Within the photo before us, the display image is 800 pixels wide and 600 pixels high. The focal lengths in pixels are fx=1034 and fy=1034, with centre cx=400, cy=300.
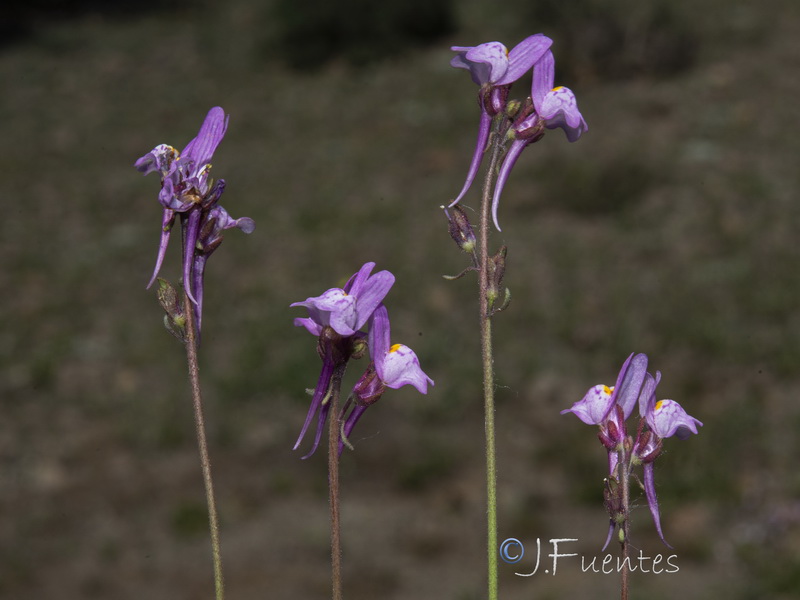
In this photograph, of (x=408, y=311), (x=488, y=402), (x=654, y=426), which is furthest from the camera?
(x=408, y=311)

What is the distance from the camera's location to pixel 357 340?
949 mm

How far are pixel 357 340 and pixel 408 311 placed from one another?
203 inches

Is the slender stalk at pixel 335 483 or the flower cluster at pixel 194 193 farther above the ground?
the flower cluster at pixel 194 193

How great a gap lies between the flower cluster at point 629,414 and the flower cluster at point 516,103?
205mm

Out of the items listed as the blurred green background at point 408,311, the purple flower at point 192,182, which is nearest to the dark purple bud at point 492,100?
the purple flower at point 192,182

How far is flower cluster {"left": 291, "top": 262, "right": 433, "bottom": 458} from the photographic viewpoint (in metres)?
0.90

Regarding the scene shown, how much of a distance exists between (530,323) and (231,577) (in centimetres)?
240

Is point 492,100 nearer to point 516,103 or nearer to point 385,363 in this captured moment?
point 516,103

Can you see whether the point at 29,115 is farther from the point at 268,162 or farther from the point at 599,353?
the point at 599,353

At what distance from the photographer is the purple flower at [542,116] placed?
98 centimetres

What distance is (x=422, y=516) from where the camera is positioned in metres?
4.55

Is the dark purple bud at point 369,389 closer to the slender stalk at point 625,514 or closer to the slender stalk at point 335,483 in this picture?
the slender stalk at point 335,483

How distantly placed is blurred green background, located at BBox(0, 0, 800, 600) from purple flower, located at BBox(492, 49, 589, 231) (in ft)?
8.47

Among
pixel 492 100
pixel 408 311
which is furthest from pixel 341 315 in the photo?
pixel 408 311
